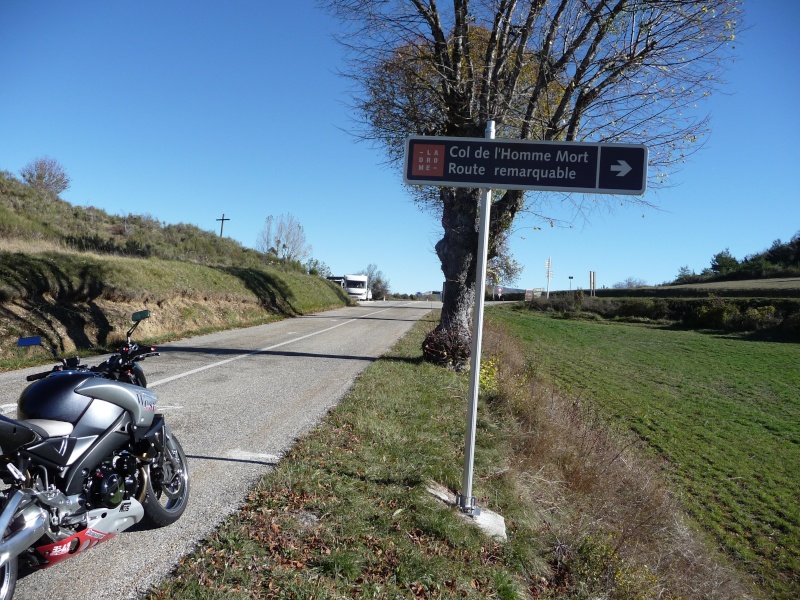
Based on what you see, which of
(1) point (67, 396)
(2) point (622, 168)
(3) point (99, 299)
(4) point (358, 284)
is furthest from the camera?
(4) point (358, 284)

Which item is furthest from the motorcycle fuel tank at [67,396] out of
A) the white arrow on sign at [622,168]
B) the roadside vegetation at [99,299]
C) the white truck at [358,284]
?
the white truck at [358,284]

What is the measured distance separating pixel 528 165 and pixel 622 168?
72 centimetres

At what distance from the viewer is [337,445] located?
621 centimetres

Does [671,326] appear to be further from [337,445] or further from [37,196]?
[337,445]

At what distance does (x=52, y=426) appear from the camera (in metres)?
3.10

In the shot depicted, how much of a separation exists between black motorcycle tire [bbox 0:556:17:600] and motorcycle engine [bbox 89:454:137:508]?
558 mm

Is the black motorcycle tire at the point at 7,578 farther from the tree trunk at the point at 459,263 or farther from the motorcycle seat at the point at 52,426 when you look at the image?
the tree trunk at the point at 459,263

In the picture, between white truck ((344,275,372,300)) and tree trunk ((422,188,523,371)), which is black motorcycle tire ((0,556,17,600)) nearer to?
tree trunk ((422,188,523,371))

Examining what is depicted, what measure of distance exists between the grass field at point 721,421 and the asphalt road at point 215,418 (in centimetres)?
713

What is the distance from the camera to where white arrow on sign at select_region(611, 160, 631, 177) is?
462 centimetres

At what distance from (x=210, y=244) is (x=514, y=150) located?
3550 cm

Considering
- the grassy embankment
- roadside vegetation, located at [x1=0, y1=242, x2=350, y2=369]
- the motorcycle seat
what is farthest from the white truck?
the motorcycle seat

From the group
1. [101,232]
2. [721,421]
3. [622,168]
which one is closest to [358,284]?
[101,232]

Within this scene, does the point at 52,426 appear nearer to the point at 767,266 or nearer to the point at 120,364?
the point at 120,364
